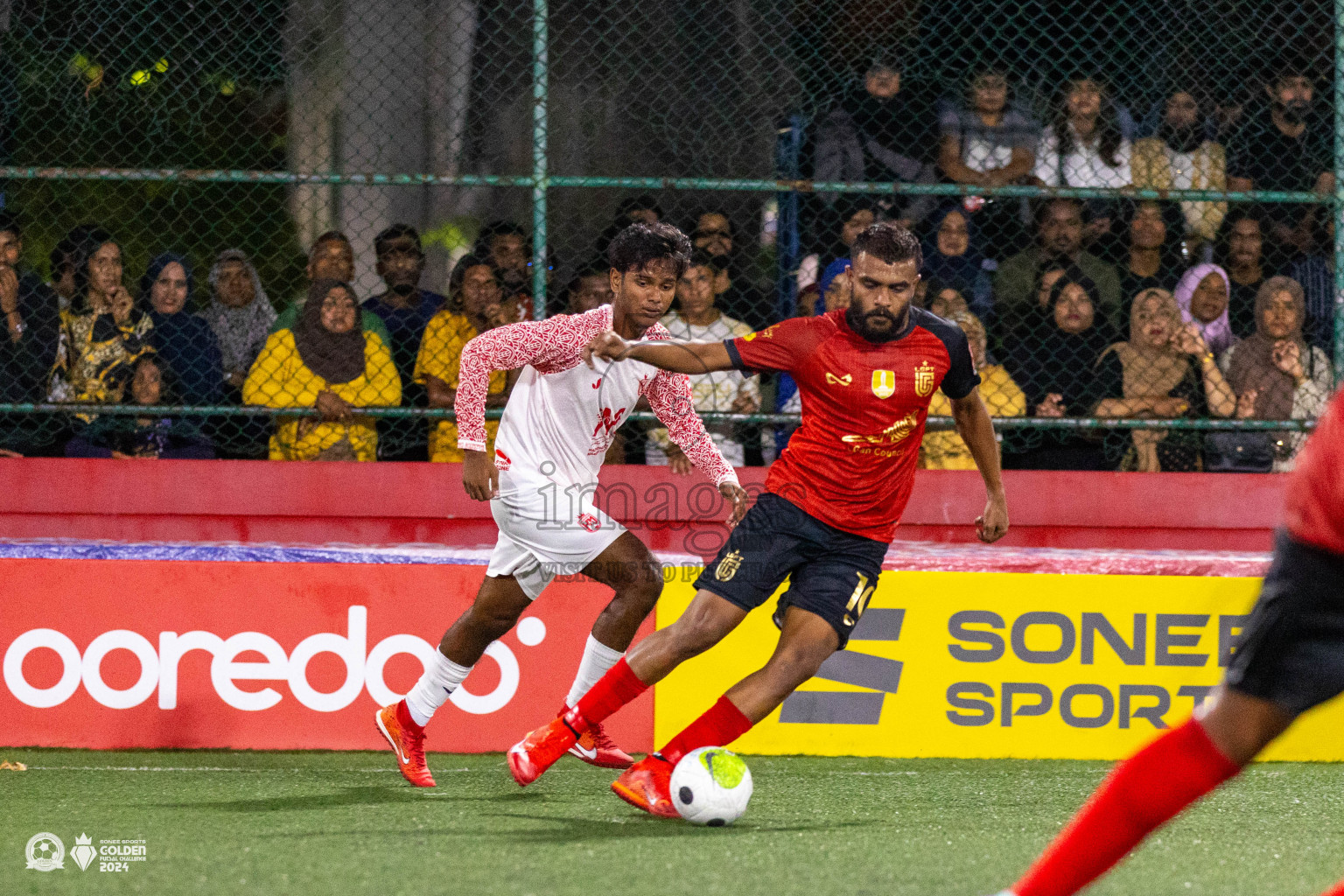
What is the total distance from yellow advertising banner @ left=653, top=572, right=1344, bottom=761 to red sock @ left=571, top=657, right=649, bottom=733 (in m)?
1.21

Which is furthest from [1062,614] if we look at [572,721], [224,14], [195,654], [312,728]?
[224,14]

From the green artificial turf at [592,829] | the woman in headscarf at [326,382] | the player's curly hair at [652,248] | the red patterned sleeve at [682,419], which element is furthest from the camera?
the woman in headscarf at [326,382]

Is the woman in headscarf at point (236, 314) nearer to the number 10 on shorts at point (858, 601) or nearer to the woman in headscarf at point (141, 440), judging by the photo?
the woman in headscarf at point (141, 440)

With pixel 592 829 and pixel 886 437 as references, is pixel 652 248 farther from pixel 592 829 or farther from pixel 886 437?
pixel 592 829

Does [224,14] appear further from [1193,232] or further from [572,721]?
[1193,232]

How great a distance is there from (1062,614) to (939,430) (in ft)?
3.65

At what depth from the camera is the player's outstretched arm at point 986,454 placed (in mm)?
4297

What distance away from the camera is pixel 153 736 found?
535 centimetres

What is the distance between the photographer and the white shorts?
184 inches

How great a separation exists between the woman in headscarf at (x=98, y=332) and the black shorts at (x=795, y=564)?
3.13 meters

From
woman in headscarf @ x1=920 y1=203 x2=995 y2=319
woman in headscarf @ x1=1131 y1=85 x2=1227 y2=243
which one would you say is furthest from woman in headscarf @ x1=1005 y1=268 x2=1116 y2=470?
woman in headscarf @ x1=1131 y1=85 x2=1227 y2=243

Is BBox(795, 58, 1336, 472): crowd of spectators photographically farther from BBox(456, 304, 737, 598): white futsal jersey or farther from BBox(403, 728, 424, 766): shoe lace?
BBox(403, 728, 424, 766): shoe lace

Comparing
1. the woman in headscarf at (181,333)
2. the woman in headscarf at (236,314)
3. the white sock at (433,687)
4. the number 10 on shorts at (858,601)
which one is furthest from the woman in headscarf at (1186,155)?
the woman in headscarf at (181,333)

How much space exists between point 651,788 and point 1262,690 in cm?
192
